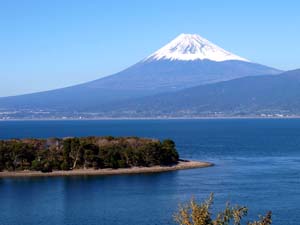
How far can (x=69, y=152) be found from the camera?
52.3m

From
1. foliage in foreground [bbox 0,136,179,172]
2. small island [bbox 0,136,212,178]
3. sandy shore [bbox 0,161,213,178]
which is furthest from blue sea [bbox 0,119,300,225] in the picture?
foliage in foreground [bbox 0,136,179,172]

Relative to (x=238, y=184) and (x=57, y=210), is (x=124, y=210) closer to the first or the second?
(x=57, y=210)

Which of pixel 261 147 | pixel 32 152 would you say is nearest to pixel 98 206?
pixel 32 152

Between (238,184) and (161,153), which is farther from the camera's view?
(161,153)

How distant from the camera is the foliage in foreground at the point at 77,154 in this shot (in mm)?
51781

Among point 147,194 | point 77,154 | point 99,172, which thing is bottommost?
point 147,194

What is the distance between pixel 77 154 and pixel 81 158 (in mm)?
475

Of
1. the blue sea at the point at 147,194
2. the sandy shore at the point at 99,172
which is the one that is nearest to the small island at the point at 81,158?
the sandy shore at the point at 99,172

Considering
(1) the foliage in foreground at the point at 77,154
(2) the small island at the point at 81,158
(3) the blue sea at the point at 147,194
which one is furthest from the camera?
(1) the foliage in foreground at the point at 77,154

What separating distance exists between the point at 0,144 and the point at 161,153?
11966mm

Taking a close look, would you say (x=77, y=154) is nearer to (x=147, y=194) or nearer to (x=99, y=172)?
(x=99, y=172)

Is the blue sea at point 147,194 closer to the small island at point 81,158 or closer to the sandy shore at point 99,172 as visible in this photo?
the sandy shore at point 99,172

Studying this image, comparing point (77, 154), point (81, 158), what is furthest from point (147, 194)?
point (81, 158)

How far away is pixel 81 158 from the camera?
2063 inches
